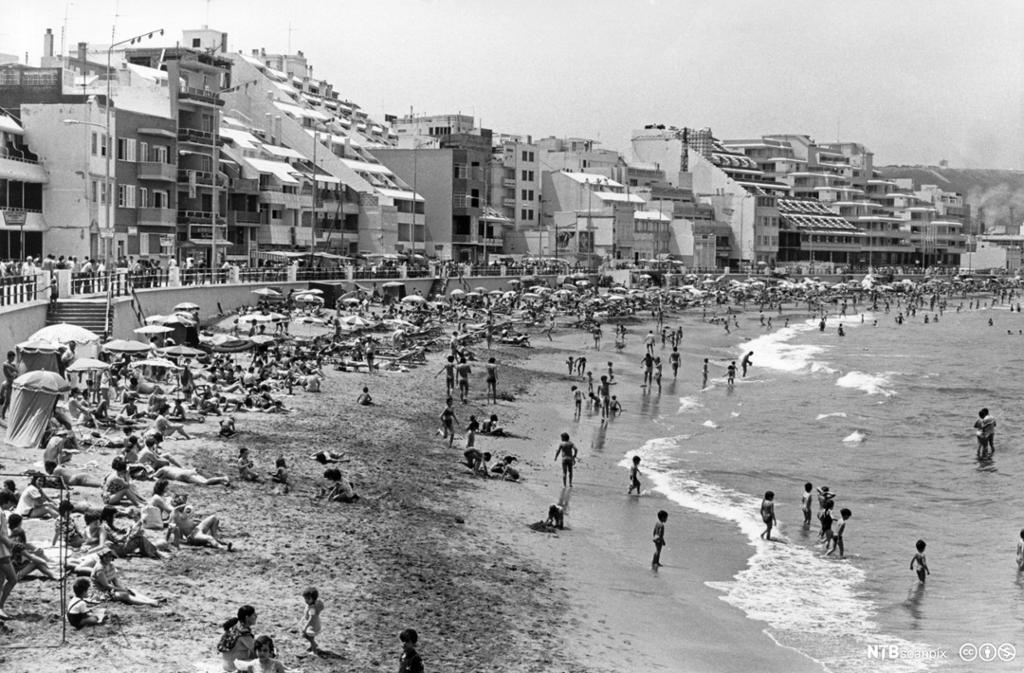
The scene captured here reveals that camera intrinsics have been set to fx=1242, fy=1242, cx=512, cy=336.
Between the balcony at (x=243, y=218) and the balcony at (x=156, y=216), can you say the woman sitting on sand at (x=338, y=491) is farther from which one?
the balcony at (x=243, y=218)

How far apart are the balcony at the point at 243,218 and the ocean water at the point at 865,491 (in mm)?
25536

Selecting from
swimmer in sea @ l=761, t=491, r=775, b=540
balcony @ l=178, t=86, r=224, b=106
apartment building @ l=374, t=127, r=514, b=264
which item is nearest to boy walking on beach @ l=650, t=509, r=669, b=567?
swimmer in sea @ l=761, t=491, r=775, b=540

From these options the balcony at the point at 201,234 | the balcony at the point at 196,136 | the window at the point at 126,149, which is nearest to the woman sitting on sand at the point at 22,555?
the window at the point at 126,149

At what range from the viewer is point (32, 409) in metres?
20.7

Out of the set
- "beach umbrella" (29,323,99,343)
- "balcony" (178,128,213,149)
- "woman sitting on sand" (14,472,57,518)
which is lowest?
"woman sitting on sand" (14,472,57,518)

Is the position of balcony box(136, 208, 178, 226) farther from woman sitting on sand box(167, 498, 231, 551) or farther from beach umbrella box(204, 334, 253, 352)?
woman sitting on sand box(167, 498, 231, 551)

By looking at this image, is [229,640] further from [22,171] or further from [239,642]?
[22,171]

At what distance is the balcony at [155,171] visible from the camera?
5450cm

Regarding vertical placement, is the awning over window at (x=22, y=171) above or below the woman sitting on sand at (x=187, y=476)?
above

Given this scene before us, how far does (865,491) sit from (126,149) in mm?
37001

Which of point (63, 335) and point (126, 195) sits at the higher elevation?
point (126, 195)

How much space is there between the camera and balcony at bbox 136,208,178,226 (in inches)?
2161

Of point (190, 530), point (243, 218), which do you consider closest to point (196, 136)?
point (243, 218)

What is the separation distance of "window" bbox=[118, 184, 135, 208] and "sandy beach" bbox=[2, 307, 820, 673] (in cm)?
2771
